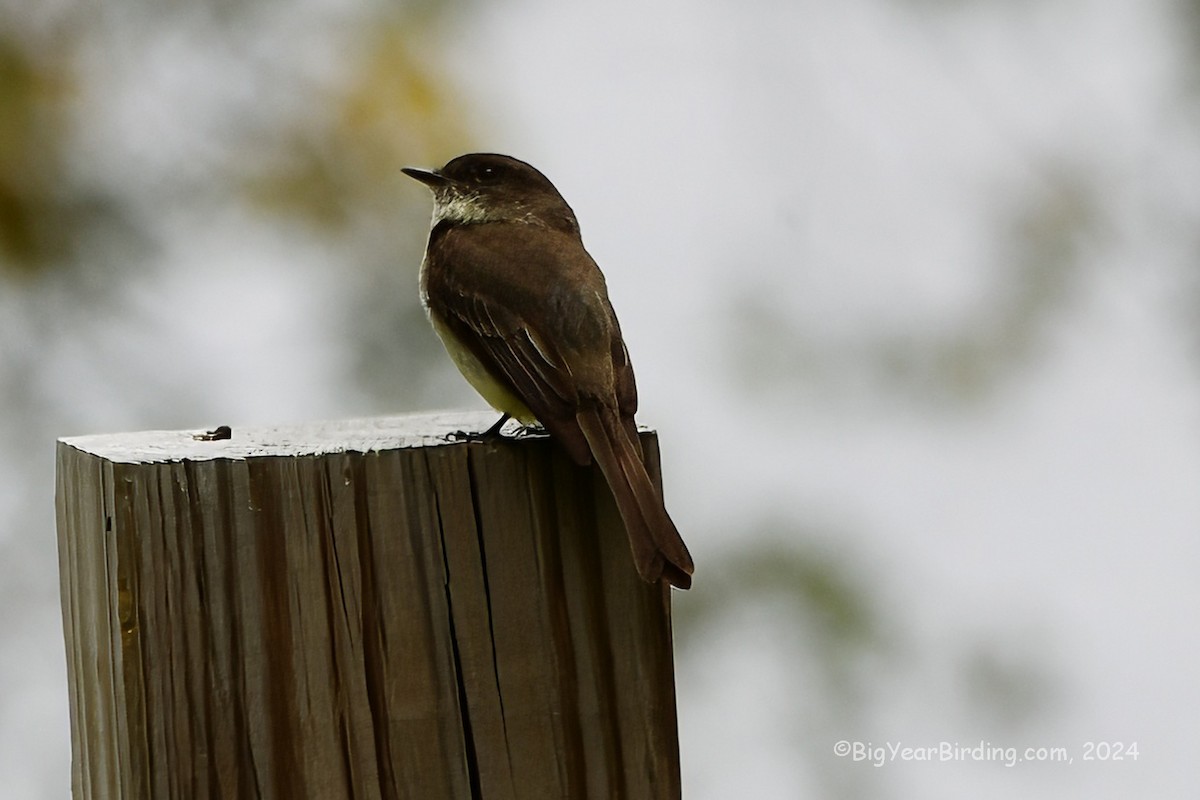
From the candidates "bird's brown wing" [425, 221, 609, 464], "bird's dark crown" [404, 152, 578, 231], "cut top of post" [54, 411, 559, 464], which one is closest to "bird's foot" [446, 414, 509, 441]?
"cut top of post" [54, 411, 559, 464]

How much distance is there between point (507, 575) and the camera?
2.27m

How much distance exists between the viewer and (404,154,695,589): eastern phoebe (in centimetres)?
243

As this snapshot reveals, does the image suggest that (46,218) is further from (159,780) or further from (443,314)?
(159,780)

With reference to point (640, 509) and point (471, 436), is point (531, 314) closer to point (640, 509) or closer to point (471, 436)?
point (471, 436)

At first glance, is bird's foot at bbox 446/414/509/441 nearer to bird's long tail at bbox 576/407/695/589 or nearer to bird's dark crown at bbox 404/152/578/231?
bird's long tail at bbox 576/407/695/589

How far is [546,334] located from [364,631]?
46.2 inches

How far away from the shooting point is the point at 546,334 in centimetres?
325

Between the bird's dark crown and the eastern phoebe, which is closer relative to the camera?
the eastern phoebe

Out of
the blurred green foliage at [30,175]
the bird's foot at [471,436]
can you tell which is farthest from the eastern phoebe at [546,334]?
the blurred green foliage at [30,175]

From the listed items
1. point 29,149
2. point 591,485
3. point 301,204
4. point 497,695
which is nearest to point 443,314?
point 591,485

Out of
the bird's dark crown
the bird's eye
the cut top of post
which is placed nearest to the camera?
the cut top of post

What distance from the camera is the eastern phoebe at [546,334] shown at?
2432mm

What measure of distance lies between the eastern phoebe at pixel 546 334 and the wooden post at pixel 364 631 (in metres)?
0.12

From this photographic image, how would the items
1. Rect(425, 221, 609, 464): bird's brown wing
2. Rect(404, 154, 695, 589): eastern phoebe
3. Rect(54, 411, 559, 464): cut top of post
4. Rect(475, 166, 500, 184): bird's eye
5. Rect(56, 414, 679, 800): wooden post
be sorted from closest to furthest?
Rect(56, 414, 679, 800): wooden post
Rect(54, 411, 559, 464): cut top of post
Rect(404, 154, 695, 589): eastern phoebe
Rect(425, 221, 609, 464): bird's brown wing
Rect(475, 166, 500, 184): bird's eye
